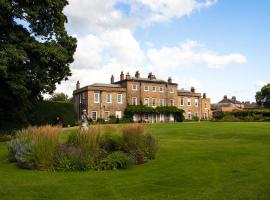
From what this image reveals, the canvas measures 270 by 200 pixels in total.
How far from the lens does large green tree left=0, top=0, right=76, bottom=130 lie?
2503 cm

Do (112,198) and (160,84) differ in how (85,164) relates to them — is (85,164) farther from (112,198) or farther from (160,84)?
(160,84)

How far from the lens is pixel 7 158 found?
56.1 feet

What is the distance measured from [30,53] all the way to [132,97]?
42121 mm

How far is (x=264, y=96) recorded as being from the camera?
9775 cm

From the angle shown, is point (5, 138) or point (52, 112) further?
point (52, 112)

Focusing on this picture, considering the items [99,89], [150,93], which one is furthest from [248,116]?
[99,89]

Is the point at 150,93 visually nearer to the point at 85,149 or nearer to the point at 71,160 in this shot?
the point at 85,149

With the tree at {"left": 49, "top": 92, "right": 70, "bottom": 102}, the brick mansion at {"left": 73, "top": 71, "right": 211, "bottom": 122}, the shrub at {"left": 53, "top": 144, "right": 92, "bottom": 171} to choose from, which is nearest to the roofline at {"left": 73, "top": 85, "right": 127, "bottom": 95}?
the brick mansion at {"left": 73, "top": 71, "right": 211, "bottom": 122}

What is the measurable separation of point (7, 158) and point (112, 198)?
9.06m

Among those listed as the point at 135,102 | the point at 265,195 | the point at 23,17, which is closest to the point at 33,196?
the point at 265,195

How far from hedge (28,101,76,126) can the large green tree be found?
17.4m

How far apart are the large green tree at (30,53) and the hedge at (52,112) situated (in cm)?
1740

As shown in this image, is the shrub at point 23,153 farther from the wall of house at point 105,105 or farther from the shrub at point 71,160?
the wall of house at point 105,105

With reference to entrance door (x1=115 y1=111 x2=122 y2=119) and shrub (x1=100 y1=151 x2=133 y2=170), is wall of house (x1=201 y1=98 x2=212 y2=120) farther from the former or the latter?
shrub (x1=100 y1=151 x2=133 y2=170)
